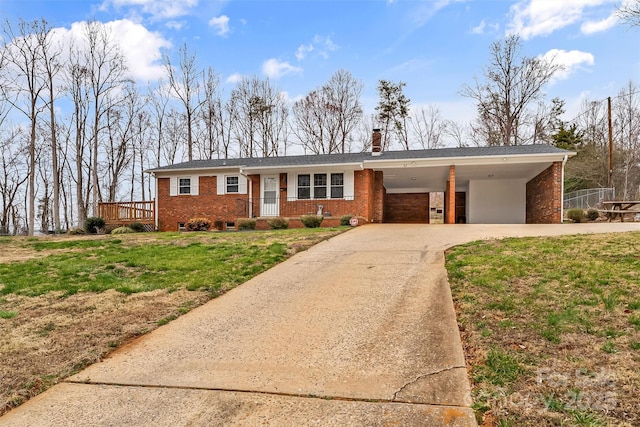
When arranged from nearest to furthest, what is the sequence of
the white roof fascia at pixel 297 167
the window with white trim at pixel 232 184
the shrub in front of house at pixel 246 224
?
the shrub in front of house at pixel 246 224 → the white roof fascia at pixel 297 167 → the window with white trim at pixel 232 184

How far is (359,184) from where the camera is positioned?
18.3 metres

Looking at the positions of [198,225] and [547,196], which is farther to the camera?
[198,225]

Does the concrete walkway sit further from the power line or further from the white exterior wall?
the power line

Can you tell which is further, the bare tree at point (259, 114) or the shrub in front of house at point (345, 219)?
the bare tree at point (259, 114)

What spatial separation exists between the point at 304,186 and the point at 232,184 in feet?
12.4

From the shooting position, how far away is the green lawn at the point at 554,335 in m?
2.74

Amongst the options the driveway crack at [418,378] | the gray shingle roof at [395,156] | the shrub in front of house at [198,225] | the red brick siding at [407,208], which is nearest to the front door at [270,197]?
the gray shingle roof at [395,156]

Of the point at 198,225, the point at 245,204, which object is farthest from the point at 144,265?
the point at 245,204

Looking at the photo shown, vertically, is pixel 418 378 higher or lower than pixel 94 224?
lower

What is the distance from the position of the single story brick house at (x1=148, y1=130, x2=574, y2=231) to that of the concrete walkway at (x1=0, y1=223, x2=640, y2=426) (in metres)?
12.1

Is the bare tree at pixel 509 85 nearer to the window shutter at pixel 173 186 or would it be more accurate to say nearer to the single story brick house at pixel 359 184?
the single story brick house at pixel 359 184

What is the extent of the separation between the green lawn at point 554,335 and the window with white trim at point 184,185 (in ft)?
54.4

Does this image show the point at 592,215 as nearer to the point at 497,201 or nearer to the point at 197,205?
the point at 497,201

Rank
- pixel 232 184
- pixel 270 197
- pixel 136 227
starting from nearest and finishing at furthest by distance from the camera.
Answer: pixel 270 197, pixel 136 227, pixel 232 184
